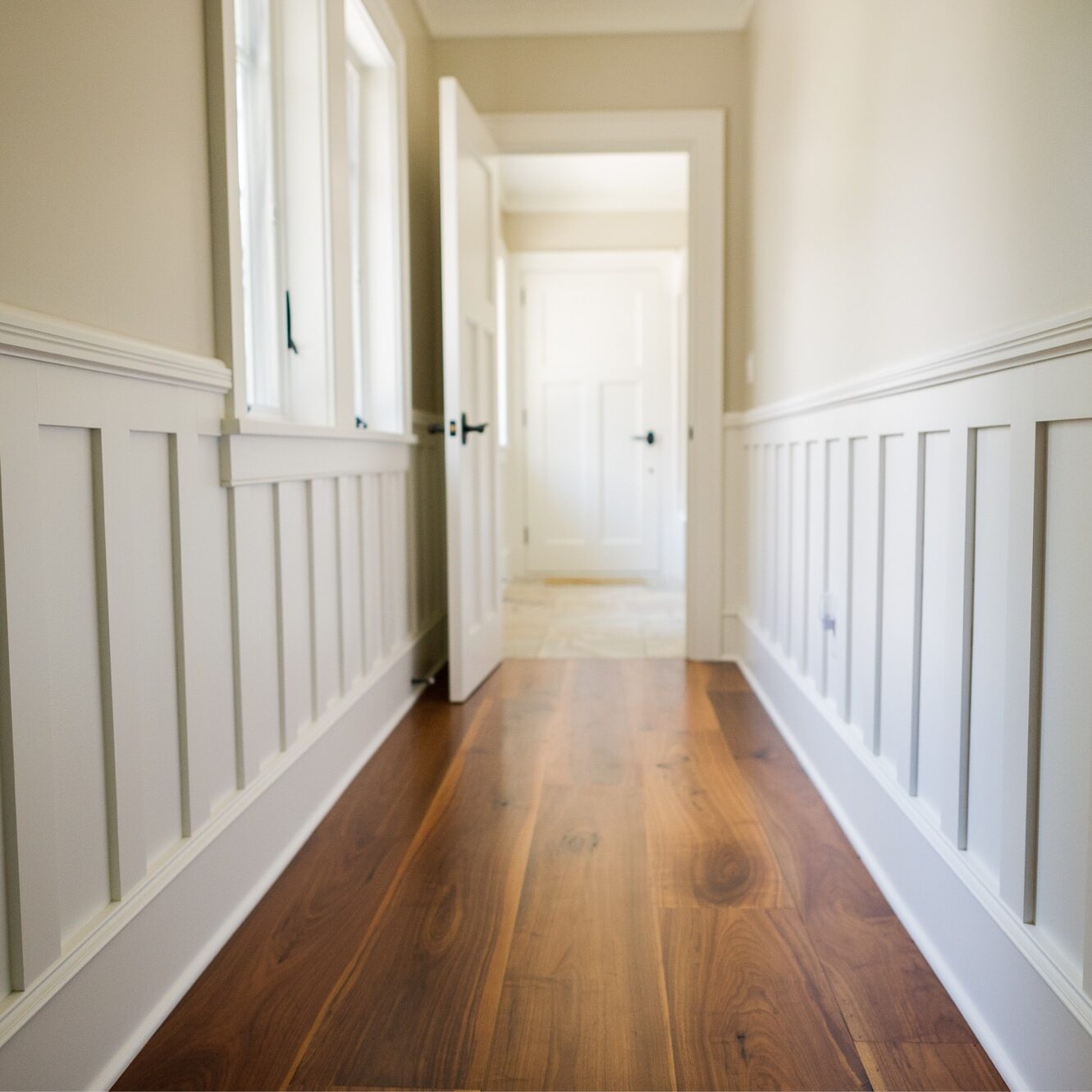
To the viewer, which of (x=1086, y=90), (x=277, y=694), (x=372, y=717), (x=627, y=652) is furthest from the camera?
(x=627, y=652)

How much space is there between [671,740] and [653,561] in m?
3.69

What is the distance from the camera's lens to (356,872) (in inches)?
71.6

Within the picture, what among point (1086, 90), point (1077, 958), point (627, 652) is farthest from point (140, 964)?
point (627, 652)

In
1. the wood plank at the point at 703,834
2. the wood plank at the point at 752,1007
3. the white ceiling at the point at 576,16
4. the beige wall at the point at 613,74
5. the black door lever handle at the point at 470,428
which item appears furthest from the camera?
the beige wall at the point at 613,74

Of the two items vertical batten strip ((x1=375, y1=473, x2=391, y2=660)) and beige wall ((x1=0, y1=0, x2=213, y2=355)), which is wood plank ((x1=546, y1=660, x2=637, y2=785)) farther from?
beige wall ((x1=0, y1=0, x2=213, y2=355))

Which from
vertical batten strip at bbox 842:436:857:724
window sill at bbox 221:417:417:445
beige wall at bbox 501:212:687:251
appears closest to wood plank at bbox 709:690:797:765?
vertical batten strip at bbox 842:436:857:724

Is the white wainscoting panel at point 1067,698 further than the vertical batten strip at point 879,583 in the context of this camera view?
No

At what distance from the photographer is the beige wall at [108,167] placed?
3.45ft

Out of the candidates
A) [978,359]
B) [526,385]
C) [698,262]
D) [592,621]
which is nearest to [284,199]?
[978,359]

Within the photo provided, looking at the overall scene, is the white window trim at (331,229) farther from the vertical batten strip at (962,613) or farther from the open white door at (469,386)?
the vertical batten strip at (962,613)

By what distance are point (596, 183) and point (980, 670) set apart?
15.7 ft

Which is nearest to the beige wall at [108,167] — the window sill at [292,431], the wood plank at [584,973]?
the window sill at [292,431]

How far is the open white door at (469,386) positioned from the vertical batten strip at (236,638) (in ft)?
4.45

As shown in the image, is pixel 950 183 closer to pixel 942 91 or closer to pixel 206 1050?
pixel 942 91
